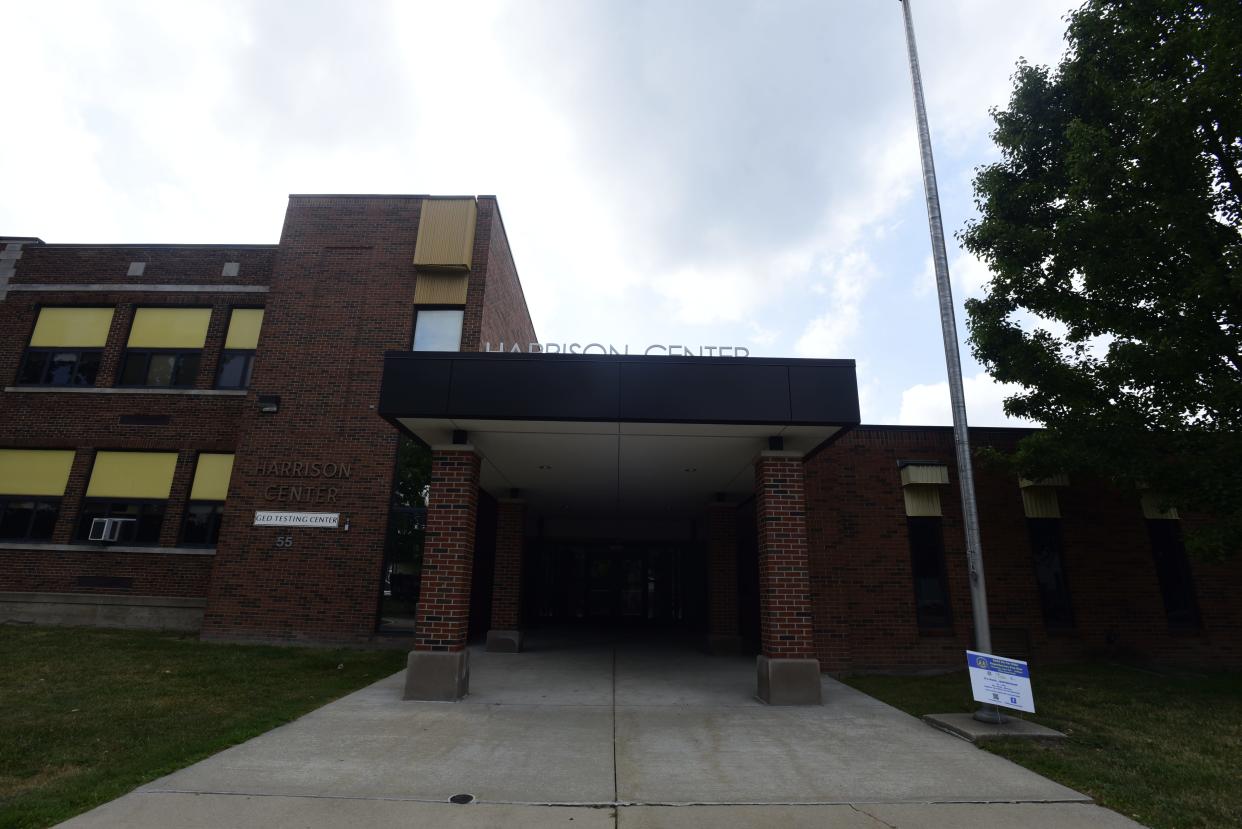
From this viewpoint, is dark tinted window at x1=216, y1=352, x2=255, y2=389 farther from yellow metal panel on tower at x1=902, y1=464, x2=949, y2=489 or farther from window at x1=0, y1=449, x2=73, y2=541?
yellow metal panel on tower at x1=902, y1=464, x2=949, y2=489

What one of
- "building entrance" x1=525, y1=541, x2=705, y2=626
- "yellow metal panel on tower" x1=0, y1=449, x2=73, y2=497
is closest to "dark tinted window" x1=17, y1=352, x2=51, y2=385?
"yellow metal panel on tower" x1=0, y1=449, x2=73, y2=497

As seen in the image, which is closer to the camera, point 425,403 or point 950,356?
point 425,403

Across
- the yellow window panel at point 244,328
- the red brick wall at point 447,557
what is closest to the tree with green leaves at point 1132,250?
the red brick wall at point 447,557

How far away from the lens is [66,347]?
17.6 meters

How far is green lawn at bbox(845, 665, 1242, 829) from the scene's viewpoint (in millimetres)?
5243

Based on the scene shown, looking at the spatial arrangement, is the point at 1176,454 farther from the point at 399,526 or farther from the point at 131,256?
the point at 131,256

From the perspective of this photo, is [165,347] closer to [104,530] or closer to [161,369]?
[161,369]

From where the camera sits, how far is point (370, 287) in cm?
1622

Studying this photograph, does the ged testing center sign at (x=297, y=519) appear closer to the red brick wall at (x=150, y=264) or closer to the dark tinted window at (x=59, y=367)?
the red brick wall at (x=150, y=264)

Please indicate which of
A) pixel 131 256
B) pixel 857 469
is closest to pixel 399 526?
pixel 857 469

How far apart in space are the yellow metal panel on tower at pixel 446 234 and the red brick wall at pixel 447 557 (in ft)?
27.5

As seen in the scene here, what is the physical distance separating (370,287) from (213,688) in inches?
399

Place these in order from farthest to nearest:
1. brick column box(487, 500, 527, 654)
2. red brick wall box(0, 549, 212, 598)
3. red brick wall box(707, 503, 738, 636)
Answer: red brick wall box(0, 549, 212, 598) < red brick wall box(707, 503, 738, 636) < brick column box(487, 500, 527, 654)

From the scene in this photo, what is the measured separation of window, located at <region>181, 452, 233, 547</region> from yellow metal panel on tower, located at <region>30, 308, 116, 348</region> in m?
5.23
